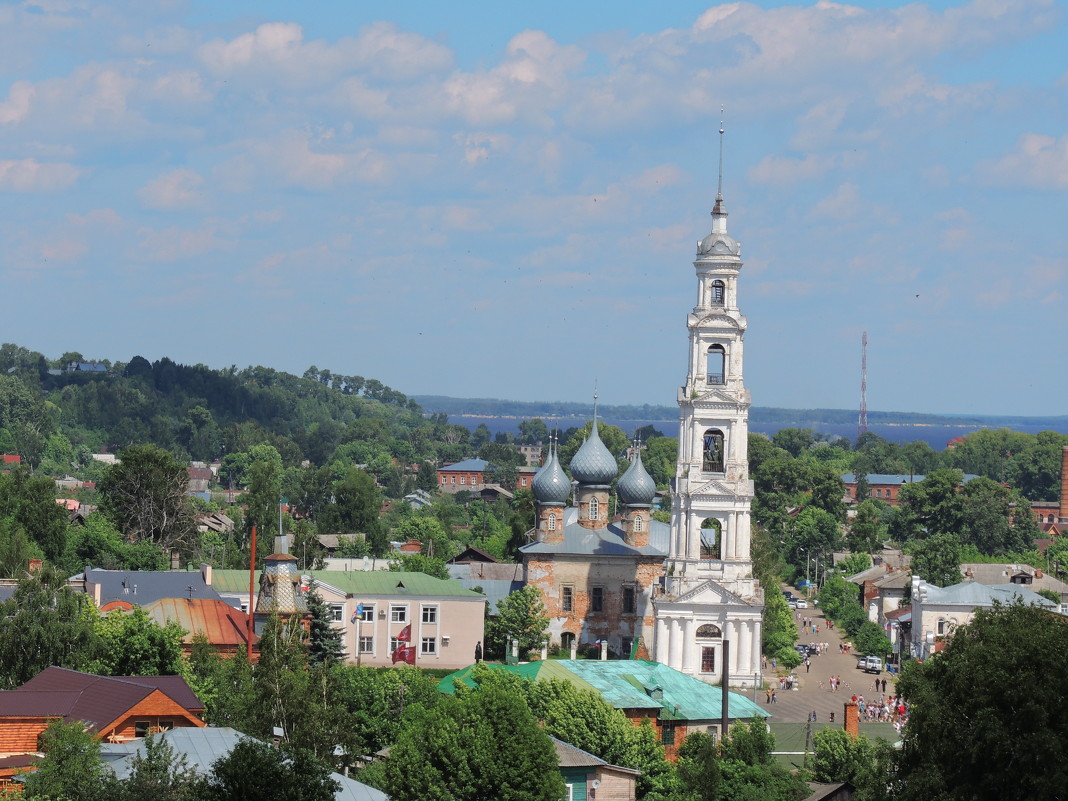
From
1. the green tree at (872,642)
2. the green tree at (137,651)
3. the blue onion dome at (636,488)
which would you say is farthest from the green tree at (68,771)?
the green tree at (872,642)

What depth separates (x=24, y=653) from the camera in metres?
51.8

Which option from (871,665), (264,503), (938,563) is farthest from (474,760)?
(264,503)

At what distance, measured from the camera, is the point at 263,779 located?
35094 mm

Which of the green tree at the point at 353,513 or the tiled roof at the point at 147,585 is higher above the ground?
the green tree at the point at 353,513

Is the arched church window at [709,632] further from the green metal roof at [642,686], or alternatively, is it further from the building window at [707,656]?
the green metal roof at [642,686]

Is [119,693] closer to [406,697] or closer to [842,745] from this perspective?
[406,697]

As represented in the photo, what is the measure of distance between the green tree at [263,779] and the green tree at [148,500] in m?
60.4

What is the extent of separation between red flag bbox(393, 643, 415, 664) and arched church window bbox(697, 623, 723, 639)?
9.38m

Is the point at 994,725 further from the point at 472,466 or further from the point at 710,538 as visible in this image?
the point at 472,466

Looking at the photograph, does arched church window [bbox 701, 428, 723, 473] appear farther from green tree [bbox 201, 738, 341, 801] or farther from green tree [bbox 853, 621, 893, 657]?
green tree [bbox 201, 738, 341, 801]

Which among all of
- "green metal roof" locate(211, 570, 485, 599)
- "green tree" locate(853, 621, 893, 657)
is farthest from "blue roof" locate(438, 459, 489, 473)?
"green metal roof" locate(211, 570, 485, 599)

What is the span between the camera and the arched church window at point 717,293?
6812cm

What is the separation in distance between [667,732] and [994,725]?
17.3m

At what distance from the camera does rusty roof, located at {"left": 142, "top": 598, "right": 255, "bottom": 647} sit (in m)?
60.6
